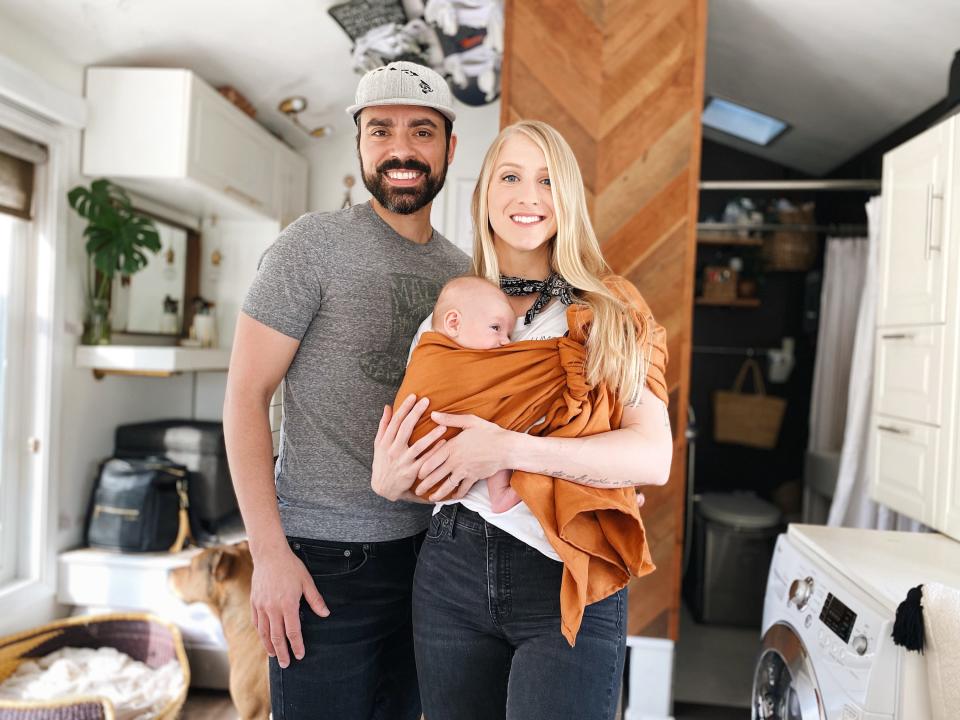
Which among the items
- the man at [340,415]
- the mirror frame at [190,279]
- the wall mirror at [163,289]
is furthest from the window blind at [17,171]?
the man at [340,415]

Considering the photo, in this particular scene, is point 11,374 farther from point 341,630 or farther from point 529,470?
point 529,470

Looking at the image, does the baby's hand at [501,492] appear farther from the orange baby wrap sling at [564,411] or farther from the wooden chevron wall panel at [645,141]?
the wooden chevron wall panel at [645,141]

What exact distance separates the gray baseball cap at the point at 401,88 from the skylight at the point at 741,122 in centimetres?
319

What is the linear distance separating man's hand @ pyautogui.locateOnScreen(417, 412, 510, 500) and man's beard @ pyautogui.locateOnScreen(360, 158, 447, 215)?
50 cm

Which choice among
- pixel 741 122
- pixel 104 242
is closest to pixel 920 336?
pixel 741 122

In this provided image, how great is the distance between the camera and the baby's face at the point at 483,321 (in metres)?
1.06

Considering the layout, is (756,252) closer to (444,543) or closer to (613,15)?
(613,15)

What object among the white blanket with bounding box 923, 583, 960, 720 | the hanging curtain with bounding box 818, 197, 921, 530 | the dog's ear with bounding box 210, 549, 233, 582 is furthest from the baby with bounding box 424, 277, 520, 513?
the hanging curtain with bounding box 818, 197, 921, 530

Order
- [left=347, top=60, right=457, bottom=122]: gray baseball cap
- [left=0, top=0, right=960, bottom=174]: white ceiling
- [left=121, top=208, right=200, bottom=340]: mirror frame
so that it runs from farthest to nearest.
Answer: [left=121, top=208, right=200, bottom=340]: mirror frame → [left=0, top=0, right=960, bottom=174]: white ceiling → [left=347, top=60, right=457, bottom=122]: gray baseball cap

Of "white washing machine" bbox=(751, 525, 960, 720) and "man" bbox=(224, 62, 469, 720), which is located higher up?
"man" bbox=(224, 62, 469, 720)

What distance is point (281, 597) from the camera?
1196mm

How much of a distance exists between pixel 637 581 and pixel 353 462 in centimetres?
145

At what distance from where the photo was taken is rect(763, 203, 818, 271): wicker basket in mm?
4109

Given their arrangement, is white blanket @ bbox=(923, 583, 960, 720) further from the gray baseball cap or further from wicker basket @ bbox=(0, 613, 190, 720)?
wicker basket @ bbox=(0, 613, 190, 720)
